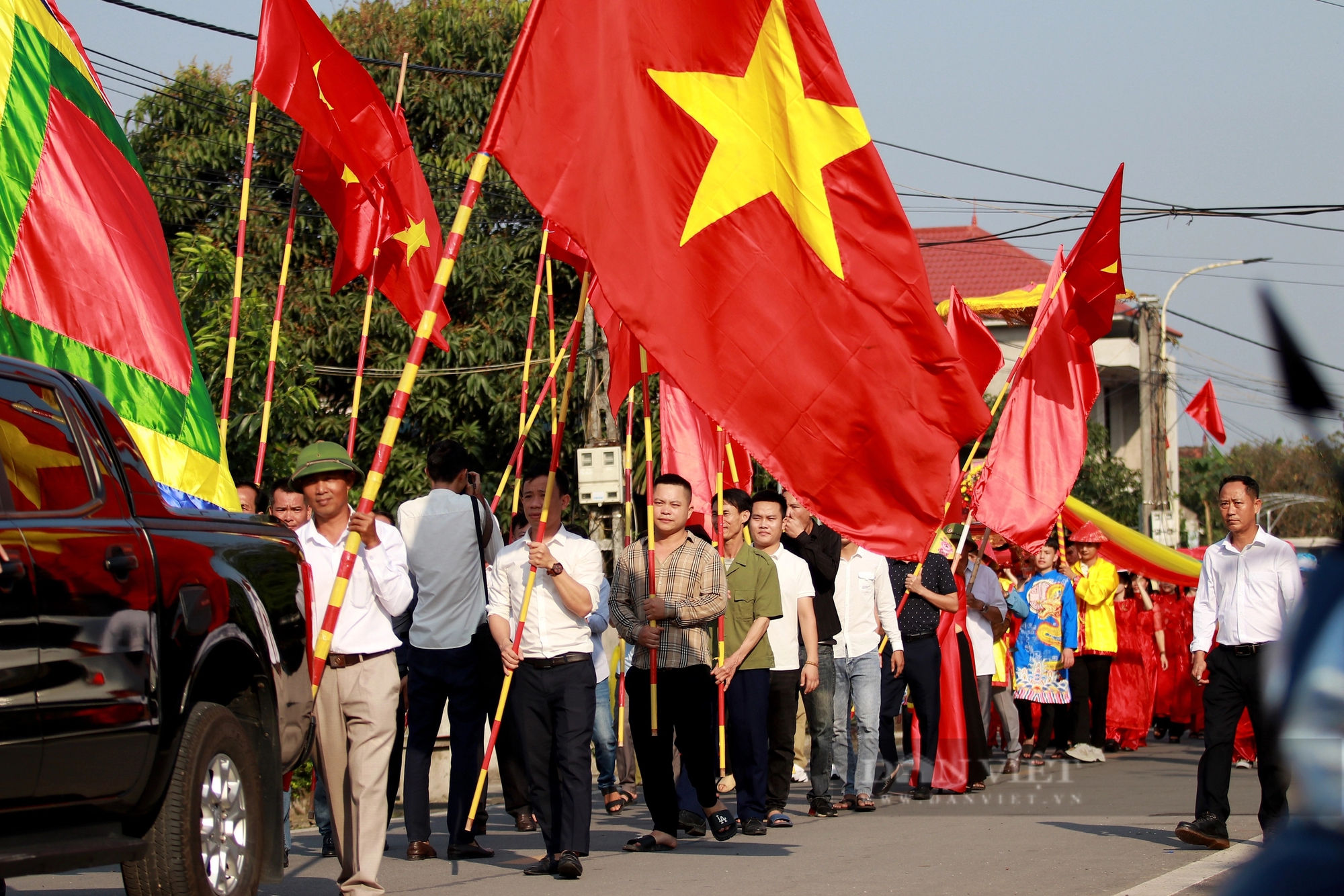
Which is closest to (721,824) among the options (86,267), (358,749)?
(358,749)

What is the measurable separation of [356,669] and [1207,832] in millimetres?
4602

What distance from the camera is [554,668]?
8.02 metres

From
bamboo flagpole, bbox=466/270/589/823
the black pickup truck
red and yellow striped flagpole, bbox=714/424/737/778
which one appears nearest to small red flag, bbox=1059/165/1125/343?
red and yellow striped flagpole, bbox=714/424/737/778

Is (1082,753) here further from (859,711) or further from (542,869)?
(542,869)

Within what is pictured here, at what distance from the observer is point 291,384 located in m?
16.8

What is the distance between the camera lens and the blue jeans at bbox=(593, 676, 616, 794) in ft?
37.2

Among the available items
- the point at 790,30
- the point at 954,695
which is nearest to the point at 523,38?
the point at 790,30

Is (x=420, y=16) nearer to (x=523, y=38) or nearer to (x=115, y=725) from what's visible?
(x=523, y=38)

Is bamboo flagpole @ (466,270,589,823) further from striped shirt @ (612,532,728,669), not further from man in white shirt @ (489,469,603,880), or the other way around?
striped shirt @ (612,532,728,669)

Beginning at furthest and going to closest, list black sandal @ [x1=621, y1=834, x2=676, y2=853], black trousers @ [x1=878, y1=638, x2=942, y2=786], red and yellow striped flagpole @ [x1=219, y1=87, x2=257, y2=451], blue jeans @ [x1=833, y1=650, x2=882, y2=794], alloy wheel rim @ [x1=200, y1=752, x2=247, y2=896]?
black trousers @ [x1=878, y1=638, x2=942, y2=786] → blue jeans @ [x1=833, y1=650, x2=882, y2=794] → black sandal @ [x1=621, y1=834, x2=676, y2=853] → red and yellow striped flagpole @ [x1=219, y1=87, x2=257, y2=451] → alloy wheel rim @ [x1=200, y1=752, x2=247, y2=896]

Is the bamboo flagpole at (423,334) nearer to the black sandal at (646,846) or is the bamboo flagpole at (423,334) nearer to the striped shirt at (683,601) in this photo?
the striped shirt at (683,601)

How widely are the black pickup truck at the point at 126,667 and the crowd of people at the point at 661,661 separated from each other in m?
0.82

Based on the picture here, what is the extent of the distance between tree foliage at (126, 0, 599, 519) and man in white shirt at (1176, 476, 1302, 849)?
1504 cm

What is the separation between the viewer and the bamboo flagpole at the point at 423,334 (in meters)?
6.06
